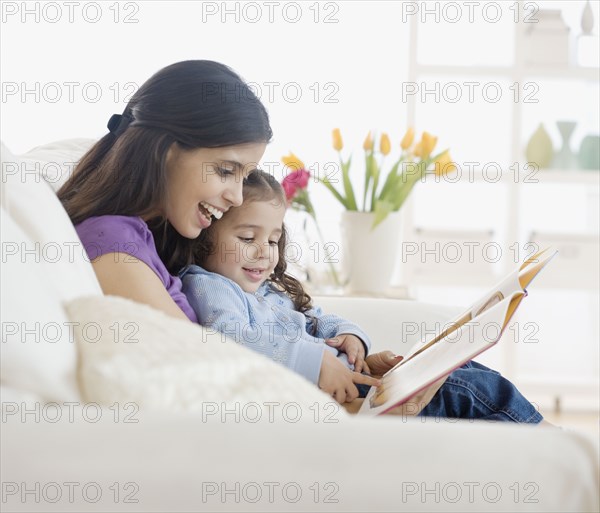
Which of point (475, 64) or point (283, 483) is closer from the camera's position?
point (283, 483)

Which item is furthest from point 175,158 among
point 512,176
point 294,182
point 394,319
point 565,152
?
point 565,152

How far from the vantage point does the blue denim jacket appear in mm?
1306

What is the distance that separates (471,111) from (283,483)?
3001 millimetres

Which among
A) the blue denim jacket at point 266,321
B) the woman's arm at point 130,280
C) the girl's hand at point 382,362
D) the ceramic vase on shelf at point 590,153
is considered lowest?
the girl's hand at point 382,362

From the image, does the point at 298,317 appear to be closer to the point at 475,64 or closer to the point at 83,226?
the point at 83,226

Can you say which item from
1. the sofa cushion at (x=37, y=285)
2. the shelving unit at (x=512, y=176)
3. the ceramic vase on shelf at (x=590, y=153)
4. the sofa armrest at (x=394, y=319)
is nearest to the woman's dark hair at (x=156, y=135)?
the sofa cushion at (x=37, y=285)

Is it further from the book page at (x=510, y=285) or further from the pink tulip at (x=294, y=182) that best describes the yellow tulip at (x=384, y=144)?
the book page at (x=510, y=285)

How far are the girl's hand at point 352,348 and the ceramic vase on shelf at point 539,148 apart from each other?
2098 mm

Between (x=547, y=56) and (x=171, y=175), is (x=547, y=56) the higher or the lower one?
the higher one

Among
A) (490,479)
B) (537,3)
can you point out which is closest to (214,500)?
(490,479)

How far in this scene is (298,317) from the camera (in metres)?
1.61

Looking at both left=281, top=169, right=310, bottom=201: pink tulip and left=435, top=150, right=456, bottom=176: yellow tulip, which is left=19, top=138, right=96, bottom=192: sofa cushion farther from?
left=435, top=150, right=456, bottom=176: yellow tulip

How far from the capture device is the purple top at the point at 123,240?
4.00 ft

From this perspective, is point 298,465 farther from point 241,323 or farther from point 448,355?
point 241,323
